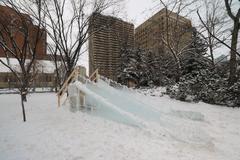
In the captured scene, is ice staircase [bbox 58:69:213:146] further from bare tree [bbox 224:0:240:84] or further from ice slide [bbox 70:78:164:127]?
bare tree [bbox 224:0:240:84]

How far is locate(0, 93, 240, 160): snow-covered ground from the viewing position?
12.9 feet

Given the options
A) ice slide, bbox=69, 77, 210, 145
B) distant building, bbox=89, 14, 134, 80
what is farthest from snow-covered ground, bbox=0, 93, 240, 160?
distant building, bbox=89, 14, 134, 80

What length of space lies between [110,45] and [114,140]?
19.8 metres

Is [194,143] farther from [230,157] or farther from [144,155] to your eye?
[144,155]

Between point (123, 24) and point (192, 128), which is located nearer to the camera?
point (192, 128)

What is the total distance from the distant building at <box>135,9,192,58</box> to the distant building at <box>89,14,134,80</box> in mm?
1915

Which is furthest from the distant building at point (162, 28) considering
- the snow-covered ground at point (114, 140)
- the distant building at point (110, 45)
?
the snow-covered ground at point (114, 140)

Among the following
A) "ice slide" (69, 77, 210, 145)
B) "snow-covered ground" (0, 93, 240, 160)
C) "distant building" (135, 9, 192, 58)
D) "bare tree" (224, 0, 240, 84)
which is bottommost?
"snow-covered ground" (0, 93, 240, 160)

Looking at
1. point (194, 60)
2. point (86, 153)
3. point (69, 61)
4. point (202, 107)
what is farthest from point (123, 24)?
point (86, 153)

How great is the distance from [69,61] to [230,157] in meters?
11.5

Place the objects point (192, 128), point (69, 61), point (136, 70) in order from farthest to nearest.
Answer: point (136, 70) → point (69, 61) → point (192, 128)

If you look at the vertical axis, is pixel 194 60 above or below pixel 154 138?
above

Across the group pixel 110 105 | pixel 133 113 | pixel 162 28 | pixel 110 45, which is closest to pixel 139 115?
pixel 133 113

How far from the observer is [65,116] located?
298 inches
